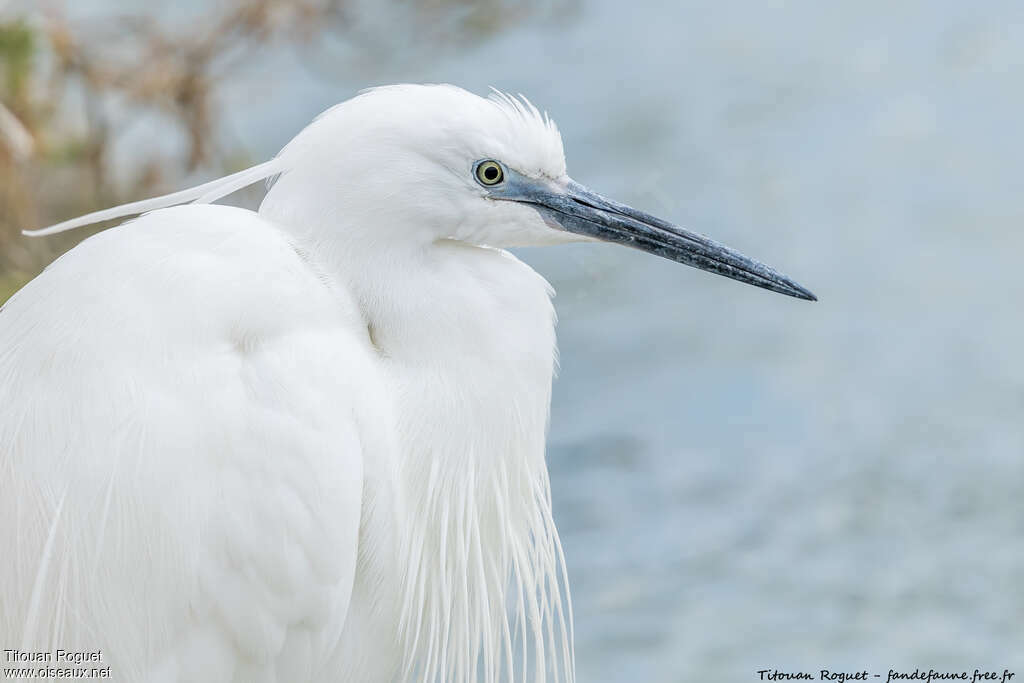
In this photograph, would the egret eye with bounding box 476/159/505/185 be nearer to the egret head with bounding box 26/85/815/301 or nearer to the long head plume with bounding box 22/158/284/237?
the egret head with bounding box 26/85/815/301

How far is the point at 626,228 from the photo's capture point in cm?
140

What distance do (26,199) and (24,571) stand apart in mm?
2477

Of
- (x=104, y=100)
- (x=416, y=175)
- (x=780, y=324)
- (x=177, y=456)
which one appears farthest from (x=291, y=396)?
(x=780, y=324)

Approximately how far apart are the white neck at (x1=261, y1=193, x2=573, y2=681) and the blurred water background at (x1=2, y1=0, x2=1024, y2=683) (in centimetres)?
163

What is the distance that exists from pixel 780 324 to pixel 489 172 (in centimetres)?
295

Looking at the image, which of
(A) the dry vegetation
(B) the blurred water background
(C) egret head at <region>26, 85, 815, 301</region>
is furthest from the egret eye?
(A) the dry vegetation

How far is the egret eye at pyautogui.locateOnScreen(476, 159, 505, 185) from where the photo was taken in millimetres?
1269

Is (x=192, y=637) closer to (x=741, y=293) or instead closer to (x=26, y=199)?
(x=26, y=199)

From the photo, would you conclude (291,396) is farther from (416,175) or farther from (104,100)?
(104,100)

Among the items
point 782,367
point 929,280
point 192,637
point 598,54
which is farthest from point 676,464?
point 192,637

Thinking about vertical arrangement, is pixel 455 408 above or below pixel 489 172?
below

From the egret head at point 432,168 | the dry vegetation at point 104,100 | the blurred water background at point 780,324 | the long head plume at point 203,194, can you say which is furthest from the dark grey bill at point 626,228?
the dry vegetation at point 104,100

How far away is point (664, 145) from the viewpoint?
14.1ft

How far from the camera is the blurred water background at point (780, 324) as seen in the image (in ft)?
11.4
